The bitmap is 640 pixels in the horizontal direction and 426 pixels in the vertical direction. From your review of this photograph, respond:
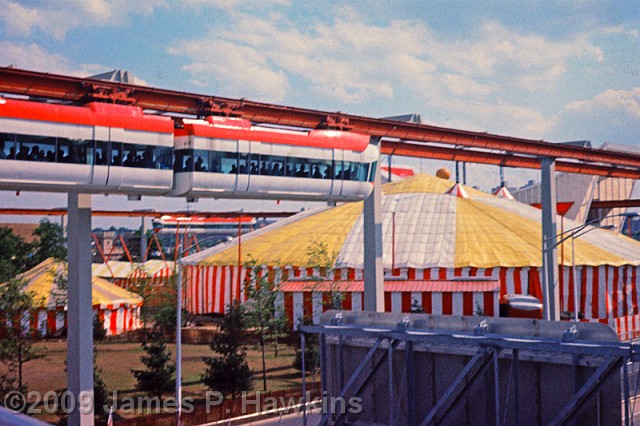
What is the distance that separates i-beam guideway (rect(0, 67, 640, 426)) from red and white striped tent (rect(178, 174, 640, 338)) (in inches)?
458

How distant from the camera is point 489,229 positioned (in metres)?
71.2

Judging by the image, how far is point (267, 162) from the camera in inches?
1196

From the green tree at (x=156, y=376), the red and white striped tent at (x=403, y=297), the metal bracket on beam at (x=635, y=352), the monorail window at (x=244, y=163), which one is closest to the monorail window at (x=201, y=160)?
the monorail window at (x=244, y=163)

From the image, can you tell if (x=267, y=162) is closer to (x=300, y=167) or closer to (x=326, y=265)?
(x=300, y=167)

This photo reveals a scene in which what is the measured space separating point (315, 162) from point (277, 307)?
21216mm

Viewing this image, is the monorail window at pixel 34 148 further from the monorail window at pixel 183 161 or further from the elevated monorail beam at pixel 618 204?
the elevated monorail beam at pixel 618 204

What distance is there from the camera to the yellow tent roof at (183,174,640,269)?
214 feet

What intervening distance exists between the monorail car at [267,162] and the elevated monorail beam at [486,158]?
7.79 m

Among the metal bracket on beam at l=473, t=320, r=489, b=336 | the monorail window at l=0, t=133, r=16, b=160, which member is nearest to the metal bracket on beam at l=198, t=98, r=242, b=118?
the monorail window at l=0, t=133, r=16, b=160

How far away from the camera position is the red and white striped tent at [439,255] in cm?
6297

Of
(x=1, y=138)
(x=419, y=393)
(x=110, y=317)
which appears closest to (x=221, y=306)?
(x=110, y=317)

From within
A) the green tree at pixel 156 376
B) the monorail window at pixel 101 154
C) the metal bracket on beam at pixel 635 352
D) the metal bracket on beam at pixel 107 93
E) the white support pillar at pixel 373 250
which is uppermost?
the metal bracket on beam at pixel 107 93

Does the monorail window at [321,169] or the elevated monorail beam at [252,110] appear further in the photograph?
the monorail window at [321,169]

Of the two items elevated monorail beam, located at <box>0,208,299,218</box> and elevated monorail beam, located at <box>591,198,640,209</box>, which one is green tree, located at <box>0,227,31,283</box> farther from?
elevated monorail beam, located at <box>591,198,640,209</box>
